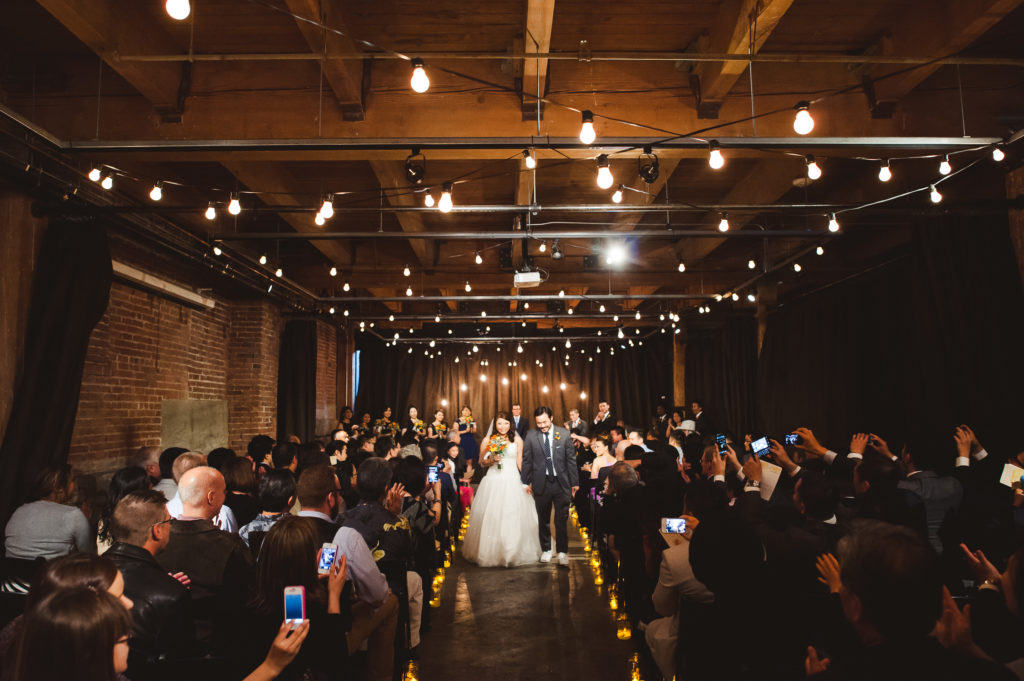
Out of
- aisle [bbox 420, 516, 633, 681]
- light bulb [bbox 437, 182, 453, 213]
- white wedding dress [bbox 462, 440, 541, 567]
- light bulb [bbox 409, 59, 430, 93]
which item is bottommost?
aisle [bbox 420, 516, 633, 681]

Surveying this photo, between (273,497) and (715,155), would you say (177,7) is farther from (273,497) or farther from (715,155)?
(715,155)

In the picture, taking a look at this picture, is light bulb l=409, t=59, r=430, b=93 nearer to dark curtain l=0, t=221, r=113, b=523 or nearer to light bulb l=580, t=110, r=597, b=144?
light bulb l=580, t=110, r=597, b=144

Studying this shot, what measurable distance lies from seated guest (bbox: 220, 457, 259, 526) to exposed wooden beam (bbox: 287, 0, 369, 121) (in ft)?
8.51

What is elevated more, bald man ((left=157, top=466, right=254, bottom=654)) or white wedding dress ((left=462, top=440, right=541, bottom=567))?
bald man ((left=157, top=466, right=254, bottom=654))

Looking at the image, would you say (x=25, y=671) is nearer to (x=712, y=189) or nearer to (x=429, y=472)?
(x=429, y=472)

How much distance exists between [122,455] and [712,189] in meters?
6.76

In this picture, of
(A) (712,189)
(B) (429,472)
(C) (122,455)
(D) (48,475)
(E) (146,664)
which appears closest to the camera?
(E) (146,664)

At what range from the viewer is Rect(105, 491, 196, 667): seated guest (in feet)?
7.55

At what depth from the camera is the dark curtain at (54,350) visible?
4250 mm

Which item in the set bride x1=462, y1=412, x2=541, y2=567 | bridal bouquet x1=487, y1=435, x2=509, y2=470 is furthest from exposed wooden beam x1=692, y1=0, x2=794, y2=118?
bride x1=462, y1=412, x2=541, y2=567

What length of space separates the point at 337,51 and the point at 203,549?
293 centimetres

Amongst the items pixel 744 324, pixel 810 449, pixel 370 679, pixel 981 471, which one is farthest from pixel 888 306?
pixel 370 679

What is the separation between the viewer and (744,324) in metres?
10.9

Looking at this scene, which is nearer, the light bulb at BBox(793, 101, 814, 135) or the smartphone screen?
the light bulb at BBox(793, 101, 814, 135)
